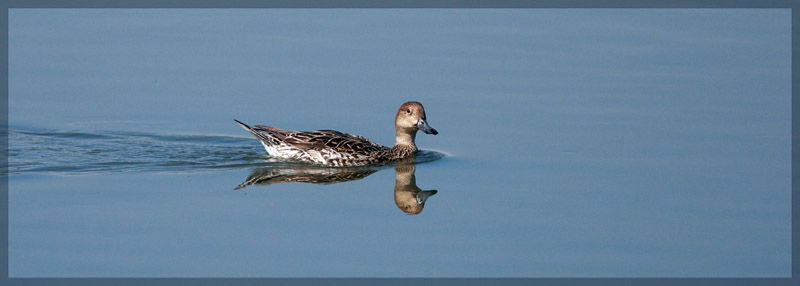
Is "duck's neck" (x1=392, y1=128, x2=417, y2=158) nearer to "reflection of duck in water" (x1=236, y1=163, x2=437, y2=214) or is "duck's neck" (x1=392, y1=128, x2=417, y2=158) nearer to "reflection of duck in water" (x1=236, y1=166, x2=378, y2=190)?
"reflection of duck in water" (x1=236, y1=163, x2=437, y2=214)

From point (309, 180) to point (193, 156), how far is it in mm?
1710

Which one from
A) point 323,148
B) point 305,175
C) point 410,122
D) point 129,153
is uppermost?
point 410,122

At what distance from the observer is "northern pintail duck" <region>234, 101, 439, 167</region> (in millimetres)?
13055

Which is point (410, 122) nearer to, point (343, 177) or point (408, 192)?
point (343, 177)

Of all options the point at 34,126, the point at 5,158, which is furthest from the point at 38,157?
the point at 34,126

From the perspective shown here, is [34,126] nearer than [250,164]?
No

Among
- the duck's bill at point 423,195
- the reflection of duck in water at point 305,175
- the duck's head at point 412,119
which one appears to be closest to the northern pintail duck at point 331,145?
the duck's head at point 412,119

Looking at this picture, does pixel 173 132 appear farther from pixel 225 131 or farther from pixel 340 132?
pixel 340 132

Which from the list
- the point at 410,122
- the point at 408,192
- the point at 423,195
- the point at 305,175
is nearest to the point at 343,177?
the point at 305,175

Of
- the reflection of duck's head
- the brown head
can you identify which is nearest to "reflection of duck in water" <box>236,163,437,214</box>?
the reflection of duck's head

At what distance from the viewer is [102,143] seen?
1357cm

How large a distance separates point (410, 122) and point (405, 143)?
0.33m

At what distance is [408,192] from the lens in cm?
1171

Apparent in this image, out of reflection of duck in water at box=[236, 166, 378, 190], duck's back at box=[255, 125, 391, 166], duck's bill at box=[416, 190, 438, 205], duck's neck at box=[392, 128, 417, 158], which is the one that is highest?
duck's neck at box=[392, 128, 417, 158]
